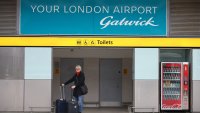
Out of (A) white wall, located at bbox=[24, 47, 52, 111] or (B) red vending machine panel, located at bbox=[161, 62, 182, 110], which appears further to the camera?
(B) red vending machine panel, located at bbox=[161, 62, 182, 110]

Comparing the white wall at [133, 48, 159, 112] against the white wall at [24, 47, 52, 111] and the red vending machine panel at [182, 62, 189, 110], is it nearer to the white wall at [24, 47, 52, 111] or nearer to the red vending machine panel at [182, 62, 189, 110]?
the red vending machine panel at [182, 62, 189, 110]

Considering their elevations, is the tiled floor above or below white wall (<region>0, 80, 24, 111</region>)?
below

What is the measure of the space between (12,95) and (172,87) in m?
5.95

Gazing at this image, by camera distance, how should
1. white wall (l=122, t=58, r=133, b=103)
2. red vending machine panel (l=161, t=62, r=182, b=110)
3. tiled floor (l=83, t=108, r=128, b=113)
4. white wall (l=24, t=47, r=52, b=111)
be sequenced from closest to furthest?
white wall (l=24, t=47, r=52, b=111) < red vending machine panel (l=161, t=62, r=182, b=110) < tiled floor (l=83, t=108, r=128, b=113) < white wall (l=122, t=58, r=133, b=103)

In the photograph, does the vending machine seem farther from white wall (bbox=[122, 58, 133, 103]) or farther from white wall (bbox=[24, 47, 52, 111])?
white wall (bbox=[24, 47, 52, 111])

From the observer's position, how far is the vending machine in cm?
1788

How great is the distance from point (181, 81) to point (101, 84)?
142 inches

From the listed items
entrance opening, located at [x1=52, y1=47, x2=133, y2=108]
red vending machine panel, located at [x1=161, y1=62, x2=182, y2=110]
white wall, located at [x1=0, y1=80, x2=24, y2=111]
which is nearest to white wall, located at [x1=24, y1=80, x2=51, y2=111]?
white wall, located at [x1=0, y1=80, x2=24, y2=111]

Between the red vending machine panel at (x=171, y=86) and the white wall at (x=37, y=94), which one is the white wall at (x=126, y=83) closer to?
the red vending machine panel at (x=171, y=86)

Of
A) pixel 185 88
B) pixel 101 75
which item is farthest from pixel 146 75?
pixel 101 75

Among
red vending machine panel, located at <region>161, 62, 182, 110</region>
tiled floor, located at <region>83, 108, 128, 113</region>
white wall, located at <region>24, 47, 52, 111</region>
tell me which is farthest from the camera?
tiled floor, located at <region>83, 108, 128, 113</region>

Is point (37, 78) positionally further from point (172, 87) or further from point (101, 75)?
point (172, 87)

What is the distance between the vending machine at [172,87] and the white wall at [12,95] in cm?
521

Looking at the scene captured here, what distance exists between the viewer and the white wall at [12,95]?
57.5 feet
